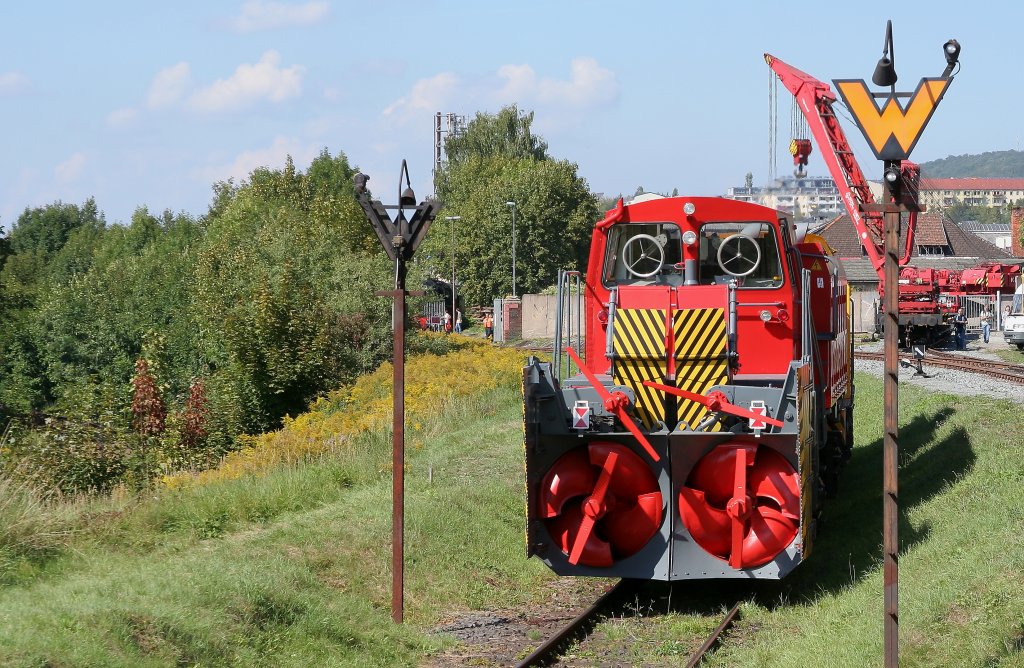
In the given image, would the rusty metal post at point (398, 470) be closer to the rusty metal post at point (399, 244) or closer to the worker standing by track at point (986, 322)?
the rusty metal post at point (399, 244)

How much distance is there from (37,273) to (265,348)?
288 ft

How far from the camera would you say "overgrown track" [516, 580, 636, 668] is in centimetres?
955

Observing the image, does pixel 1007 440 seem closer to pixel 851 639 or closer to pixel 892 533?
pixel 851 639

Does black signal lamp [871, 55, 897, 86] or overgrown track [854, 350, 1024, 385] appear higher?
black signal lamp [871, 55, 897, 86]

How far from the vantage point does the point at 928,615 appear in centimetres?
896

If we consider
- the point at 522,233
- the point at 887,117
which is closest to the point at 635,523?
the point at 887,117

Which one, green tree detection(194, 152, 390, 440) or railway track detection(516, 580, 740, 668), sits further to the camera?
green tree detection(194, 152, 390, 440)

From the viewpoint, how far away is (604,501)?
1069 centimetres

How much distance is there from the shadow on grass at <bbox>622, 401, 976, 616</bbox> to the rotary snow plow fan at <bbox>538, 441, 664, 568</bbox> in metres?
0.79

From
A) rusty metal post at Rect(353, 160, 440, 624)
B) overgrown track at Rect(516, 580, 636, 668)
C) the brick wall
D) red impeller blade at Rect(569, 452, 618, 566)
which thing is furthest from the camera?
the brick wall

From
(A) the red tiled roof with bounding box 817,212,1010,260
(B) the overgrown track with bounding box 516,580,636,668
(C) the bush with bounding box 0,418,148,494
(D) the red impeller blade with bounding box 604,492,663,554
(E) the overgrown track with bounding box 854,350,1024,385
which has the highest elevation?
(A) the red tiled roof with bounding box 817,212,1010,260

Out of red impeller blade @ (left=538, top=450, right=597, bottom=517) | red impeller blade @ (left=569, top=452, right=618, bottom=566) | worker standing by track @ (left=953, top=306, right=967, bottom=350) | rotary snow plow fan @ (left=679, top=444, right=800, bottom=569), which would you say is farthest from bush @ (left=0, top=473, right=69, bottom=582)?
worker standing by track @ (left=953, top=306, right=967, bottom=350)

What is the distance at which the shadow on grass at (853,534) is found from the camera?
1164cm

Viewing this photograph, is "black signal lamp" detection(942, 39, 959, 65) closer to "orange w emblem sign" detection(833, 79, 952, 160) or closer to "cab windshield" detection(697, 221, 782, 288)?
"orange w emblem sign" detection(833, 79, 952, 160)
